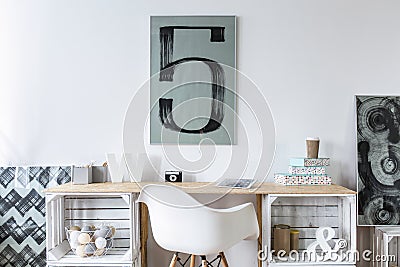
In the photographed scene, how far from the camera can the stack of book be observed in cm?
317

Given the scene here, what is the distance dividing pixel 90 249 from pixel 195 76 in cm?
→ 128

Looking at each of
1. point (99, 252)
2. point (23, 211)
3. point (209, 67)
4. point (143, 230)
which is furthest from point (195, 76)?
point (23, 211)

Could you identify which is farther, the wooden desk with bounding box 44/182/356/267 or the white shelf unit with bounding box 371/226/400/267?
the white shelf unit with bounding box 371/226/400/267

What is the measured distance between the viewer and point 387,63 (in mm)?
3418

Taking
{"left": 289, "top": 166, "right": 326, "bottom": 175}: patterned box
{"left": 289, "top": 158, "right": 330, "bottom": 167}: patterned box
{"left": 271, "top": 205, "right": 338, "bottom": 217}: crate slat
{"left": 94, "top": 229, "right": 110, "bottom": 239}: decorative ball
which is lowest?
{"left": 94, "top": 229, "right": 110, "bottom": 239}: decorative ball

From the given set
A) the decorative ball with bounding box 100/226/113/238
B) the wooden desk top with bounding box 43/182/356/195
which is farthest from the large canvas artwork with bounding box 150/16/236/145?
the decorative ball with bounding box 100/226/113/238

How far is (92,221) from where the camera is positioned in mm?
3400

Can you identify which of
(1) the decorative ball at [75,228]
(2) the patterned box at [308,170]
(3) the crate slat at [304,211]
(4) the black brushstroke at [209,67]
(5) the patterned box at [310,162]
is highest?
(4) the black brushstroke at [209,67]

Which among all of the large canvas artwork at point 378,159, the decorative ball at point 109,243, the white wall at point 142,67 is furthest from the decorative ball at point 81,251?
the large canvas artwork at point 378,159

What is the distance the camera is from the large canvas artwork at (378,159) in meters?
3.31

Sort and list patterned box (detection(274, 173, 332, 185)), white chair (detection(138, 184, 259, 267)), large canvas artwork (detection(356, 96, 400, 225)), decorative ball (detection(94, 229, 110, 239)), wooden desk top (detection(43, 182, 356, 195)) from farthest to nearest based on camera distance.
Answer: large canvas artwork (detection(356, 96, 400, 225)) → patterned box (detection(274, 173, 332, 185)) → decorative ball (detection(94, 229, 110, 239)) → wooden desk top (detection(43, 182, 356, 195)) → white chair (detection(138, 184, 259, 267))

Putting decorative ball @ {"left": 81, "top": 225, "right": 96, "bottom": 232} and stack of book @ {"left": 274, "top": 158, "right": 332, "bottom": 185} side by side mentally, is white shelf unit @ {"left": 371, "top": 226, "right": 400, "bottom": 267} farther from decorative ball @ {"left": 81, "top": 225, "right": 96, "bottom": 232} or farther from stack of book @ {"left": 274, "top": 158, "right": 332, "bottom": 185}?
decorative ball @ {"left": 81, "top": 225, "right": 96, "bottom": 232}

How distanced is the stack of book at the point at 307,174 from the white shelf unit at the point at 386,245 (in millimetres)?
468

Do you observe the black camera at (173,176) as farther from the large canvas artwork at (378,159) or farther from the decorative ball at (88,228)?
the large canvas artwork at (378,159)
